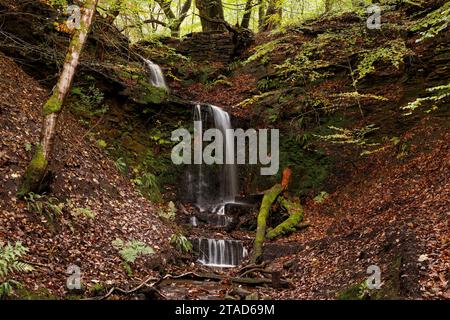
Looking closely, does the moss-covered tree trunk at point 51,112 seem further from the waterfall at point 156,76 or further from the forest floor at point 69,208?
the waterfall at point 156,76

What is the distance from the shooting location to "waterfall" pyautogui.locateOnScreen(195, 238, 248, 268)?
1130cm

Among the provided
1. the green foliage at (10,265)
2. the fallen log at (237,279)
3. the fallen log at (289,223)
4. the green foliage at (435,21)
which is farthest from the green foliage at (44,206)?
the green foliage at (435,21)

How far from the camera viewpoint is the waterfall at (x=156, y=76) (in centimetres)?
1850

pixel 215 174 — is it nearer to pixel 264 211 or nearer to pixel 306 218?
pixel 264 211

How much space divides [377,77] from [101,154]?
36.3ft

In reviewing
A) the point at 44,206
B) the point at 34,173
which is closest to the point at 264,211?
the point at 44,206

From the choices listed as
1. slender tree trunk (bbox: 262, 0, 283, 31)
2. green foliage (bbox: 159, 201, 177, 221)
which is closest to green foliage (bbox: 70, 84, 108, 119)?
green foliage (bbox: 159, 201, 177, 221)

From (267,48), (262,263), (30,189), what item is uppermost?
(267,48)

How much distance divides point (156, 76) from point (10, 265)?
47.2ft

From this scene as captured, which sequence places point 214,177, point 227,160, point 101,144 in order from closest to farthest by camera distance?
point 101,144 → point 214,177 → point 227,160

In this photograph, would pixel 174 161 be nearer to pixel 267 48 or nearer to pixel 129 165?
pixel 129 165

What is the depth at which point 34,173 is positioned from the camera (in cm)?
767

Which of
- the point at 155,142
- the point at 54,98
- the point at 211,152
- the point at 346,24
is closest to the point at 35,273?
the point at 54,98

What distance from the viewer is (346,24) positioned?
1795cm
